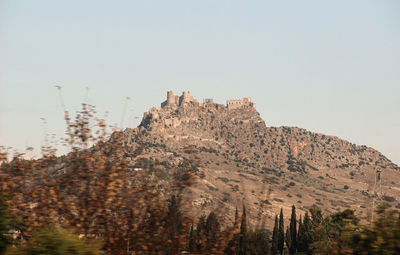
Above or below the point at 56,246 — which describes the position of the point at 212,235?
above

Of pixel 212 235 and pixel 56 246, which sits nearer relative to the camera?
pixel 56 246

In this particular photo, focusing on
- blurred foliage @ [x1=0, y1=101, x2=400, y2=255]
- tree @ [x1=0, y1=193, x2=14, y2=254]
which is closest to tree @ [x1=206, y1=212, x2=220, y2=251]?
blurred foliage @ [x1=0, y1=101, x2=400, y2=255]

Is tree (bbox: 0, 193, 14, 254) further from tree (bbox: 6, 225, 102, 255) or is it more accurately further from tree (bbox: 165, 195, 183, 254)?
tree (bbox: 165, 195, 183, 254)

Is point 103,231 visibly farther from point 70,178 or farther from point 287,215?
point 287,215

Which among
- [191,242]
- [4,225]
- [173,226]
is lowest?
[191,242]

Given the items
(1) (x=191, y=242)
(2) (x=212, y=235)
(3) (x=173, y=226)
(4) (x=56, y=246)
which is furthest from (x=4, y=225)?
(1) (x=191, y=242)

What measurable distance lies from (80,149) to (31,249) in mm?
2896

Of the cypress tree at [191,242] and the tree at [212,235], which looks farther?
the cypress tree at [191,242]

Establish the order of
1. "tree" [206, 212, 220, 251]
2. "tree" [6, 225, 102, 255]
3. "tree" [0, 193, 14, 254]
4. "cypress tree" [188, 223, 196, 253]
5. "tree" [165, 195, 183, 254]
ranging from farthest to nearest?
"cypress tree" [188, 223, 196, 253] → "tree" [206, 212, 220, 251] → "tree" [165, 195, 183, 254] → "tree" [0, 193, 14, 254] → "tree" [6, 225, 102, 255]

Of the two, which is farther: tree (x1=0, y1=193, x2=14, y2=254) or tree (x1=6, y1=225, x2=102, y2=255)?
tree (x1=0, y1=193, x2=14, y2=254)

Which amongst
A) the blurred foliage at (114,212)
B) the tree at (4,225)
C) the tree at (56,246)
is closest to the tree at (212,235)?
the blurred foliage at (114,212)

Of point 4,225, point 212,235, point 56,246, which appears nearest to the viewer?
point 56,246

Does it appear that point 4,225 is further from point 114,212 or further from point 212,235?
point 212,235

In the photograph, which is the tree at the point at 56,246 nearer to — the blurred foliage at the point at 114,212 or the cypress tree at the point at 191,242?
the blurred foliage at the point at 114,212
